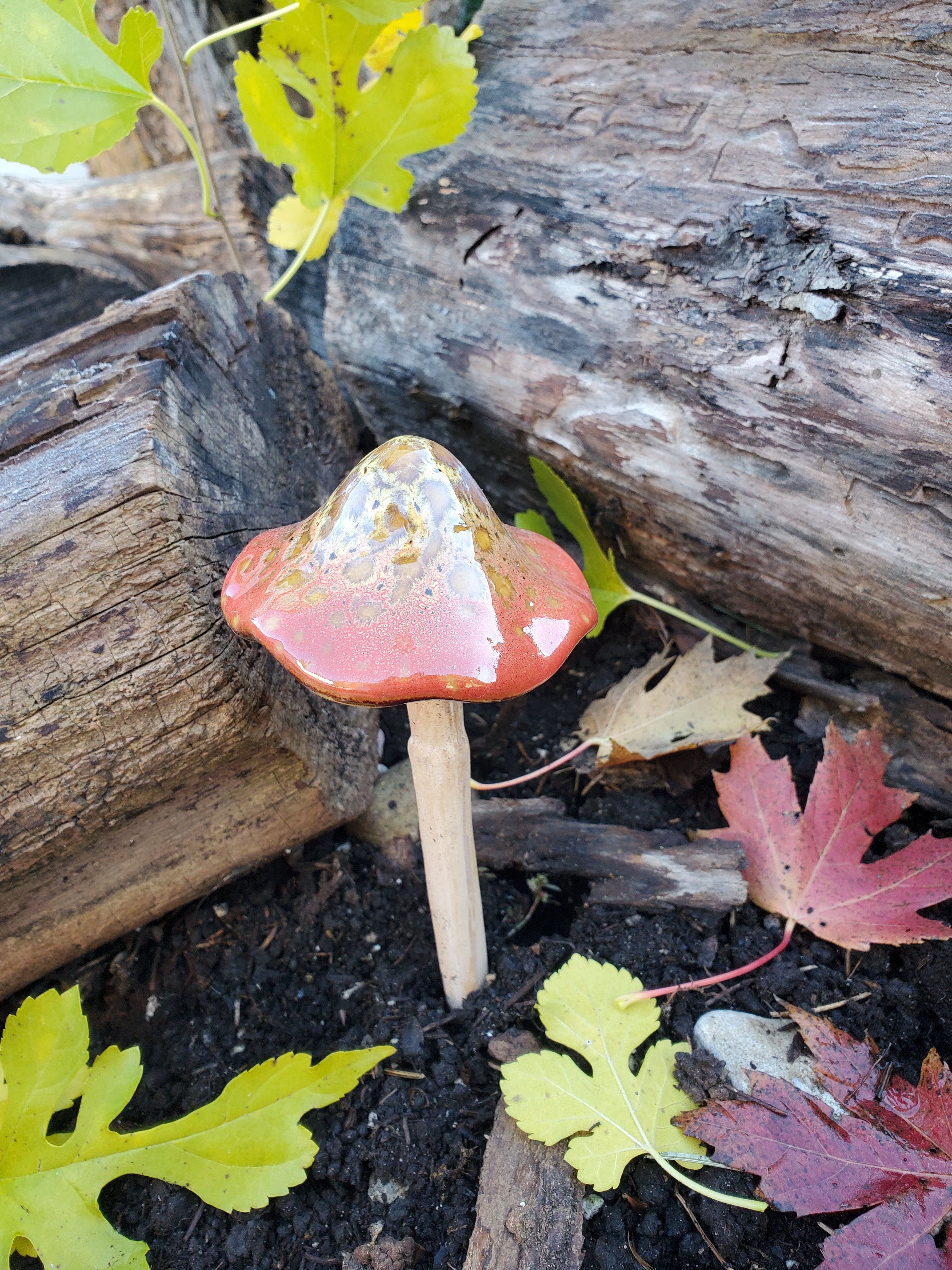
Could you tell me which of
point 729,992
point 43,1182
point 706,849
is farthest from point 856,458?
point 43,1182

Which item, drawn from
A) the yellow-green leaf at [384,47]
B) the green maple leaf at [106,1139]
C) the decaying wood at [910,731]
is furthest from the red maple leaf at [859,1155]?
the yellow-green leaf at [384,47]

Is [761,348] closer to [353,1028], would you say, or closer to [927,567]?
[927,567]

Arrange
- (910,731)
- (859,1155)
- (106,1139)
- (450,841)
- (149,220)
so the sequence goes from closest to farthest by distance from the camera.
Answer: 1. (859,1155)
2. (106,1139)
3. (450,841)
4. (910,731)
5. (149,220)

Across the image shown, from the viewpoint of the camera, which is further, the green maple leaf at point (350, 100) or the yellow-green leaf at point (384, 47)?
the yellow-green leaf at point (384, 47)

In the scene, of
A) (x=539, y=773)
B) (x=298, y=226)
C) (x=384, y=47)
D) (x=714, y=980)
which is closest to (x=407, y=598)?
(x=539, y=773)

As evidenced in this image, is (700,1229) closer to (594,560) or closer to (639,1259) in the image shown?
(639,1259)

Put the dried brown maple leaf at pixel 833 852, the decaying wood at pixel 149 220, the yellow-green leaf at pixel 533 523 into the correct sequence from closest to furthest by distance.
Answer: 1. the dried brown maple leaf at pixel 833 852
2. the yellow-green leaf at pixel 533 523
3. the decaying wood at pixel 149 220

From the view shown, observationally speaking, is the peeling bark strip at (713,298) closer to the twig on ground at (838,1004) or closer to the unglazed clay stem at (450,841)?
the twig on ground at (838,1004)
